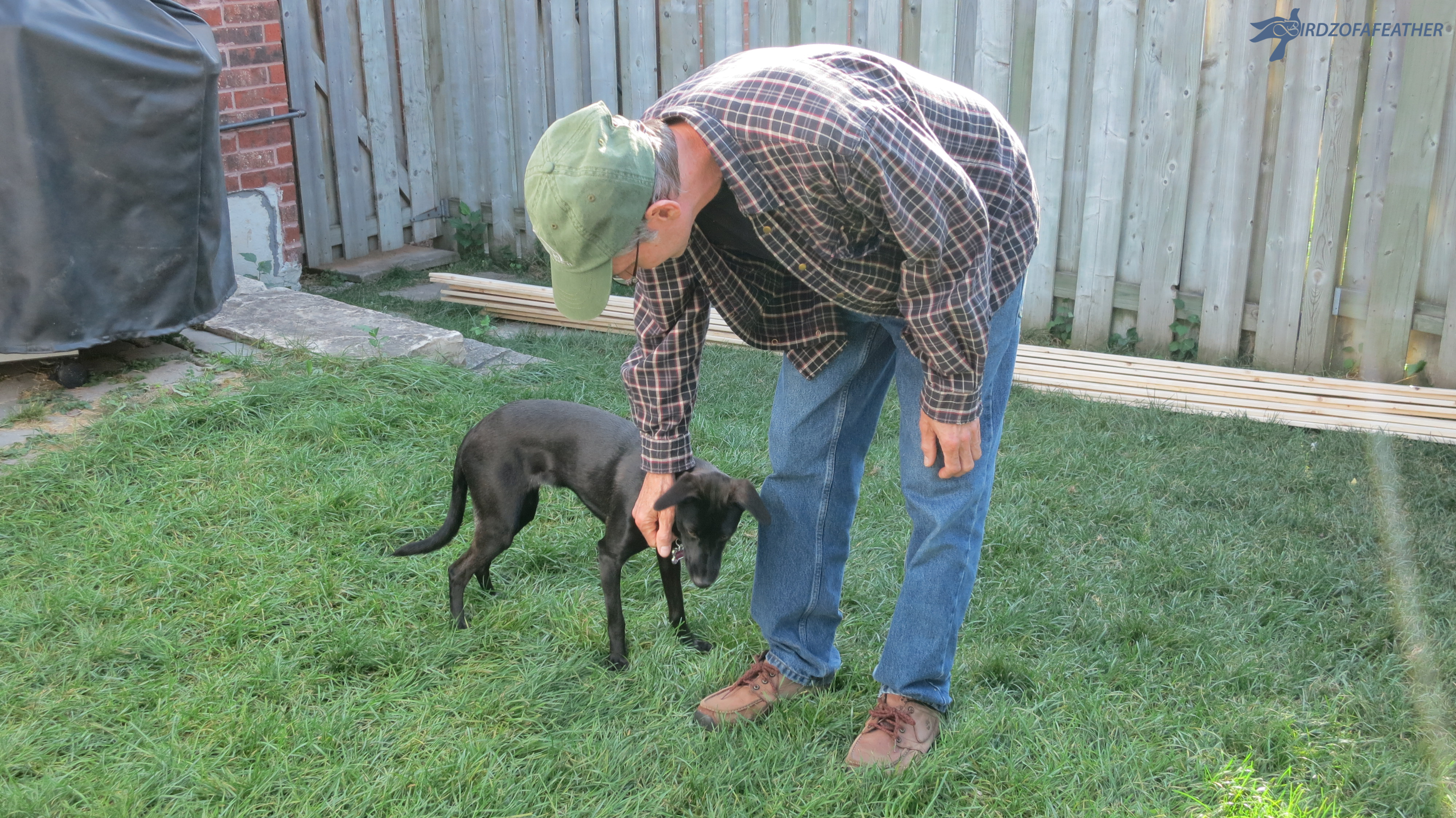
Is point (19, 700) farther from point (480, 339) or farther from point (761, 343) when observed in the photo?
point (480, 339)

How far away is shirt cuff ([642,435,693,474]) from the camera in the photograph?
2.87 m

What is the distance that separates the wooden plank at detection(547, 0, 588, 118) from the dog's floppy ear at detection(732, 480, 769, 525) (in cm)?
525

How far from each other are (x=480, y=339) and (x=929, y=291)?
471 cm

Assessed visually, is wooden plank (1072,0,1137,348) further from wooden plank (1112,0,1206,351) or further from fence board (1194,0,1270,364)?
fence board (1194,0,1270,364)

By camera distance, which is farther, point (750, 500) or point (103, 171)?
point (103, 171)

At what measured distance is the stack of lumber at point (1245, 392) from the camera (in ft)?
16.0

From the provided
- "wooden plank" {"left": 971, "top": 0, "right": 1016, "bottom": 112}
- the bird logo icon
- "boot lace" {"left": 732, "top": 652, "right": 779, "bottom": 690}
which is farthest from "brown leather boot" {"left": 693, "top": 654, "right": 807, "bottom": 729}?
the bird logo icon

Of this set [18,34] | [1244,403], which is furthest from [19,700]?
[1244,403]

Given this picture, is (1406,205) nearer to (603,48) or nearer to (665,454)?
(665,454)

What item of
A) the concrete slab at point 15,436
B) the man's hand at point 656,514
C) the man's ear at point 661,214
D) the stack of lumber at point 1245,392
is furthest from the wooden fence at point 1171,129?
the man's ear at point 661,214

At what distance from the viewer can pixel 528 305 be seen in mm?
6953

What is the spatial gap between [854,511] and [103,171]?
369 cm

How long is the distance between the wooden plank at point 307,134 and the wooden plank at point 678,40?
235 cm

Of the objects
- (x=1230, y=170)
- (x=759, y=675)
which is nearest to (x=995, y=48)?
(x=1230, y=170)
